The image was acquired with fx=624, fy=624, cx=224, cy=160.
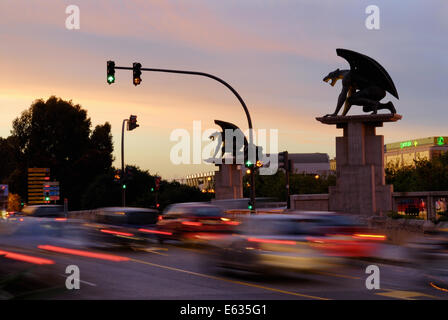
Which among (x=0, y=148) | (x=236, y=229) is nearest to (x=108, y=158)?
(x=0, y=148)

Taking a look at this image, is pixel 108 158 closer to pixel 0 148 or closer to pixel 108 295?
pixel 0 148

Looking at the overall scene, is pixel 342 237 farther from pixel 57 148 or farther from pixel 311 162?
pixel 311 162

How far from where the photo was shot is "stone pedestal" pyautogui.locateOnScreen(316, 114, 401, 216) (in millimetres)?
40469

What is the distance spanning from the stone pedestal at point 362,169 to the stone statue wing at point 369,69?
89.6 inches

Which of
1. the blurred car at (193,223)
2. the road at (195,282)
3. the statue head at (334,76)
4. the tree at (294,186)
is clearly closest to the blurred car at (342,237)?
the road at (195,282)

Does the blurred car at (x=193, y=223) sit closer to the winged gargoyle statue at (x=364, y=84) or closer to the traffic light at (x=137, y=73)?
the traffic light at (x=137, y=73)

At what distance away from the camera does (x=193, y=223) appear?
824 inches

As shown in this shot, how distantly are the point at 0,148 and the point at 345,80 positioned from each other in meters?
103

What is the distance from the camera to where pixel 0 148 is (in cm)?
12912

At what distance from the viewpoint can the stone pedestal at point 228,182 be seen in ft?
189

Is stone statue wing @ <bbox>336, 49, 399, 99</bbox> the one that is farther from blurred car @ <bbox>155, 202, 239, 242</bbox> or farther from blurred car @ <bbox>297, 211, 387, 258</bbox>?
blurred car @ <bbox>297, 211, 387, 258</bbox>

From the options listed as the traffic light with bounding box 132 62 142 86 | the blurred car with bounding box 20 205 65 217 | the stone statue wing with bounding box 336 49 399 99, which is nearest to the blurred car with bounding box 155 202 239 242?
the traffic light with bounding box 132 62 142 86

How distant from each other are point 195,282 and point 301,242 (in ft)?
8.70

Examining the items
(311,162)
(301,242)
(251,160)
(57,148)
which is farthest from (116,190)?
(311,162)
